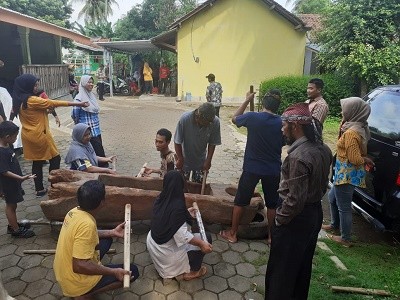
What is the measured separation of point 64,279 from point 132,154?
16.8ft

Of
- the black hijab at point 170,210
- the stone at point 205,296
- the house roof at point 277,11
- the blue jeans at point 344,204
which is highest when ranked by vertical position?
the house roof at point 277,11

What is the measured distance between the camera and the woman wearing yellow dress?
4.41m

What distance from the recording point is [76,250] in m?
2.35

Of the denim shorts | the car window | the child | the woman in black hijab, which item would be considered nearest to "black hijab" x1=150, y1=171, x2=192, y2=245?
the woman in black hijab

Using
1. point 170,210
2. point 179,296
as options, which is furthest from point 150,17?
point 179,296

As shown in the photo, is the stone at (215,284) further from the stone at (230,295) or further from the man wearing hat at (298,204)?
the man wearing hat at (298,204)

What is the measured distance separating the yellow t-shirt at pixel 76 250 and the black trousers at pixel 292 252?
1.42m

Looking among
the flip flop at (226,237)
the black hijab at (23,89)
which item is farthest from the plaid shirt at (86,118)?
the flip flop at (226,237)

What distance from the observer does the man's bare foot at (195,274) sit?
3.10 m

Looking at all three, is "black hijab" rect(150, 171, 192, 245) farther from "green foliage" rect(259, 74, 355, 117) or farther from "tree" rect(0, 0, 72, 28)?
"tree" rect(0, 0, 72, 28)

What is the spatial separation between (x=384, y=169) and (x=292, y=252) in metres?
1.99

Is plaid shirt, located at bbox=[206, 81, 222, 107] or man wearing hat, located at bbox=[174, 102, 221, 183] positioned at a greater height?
plaid shirt, located at bbox=[206, 81, 222, 107]

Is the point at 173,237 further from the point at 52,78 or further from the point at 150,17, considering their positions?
the point at 150,17

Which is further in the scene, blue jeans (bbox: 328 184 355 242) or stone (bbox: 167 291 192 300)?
blue jeans (bbox: 328 184 355 242)
